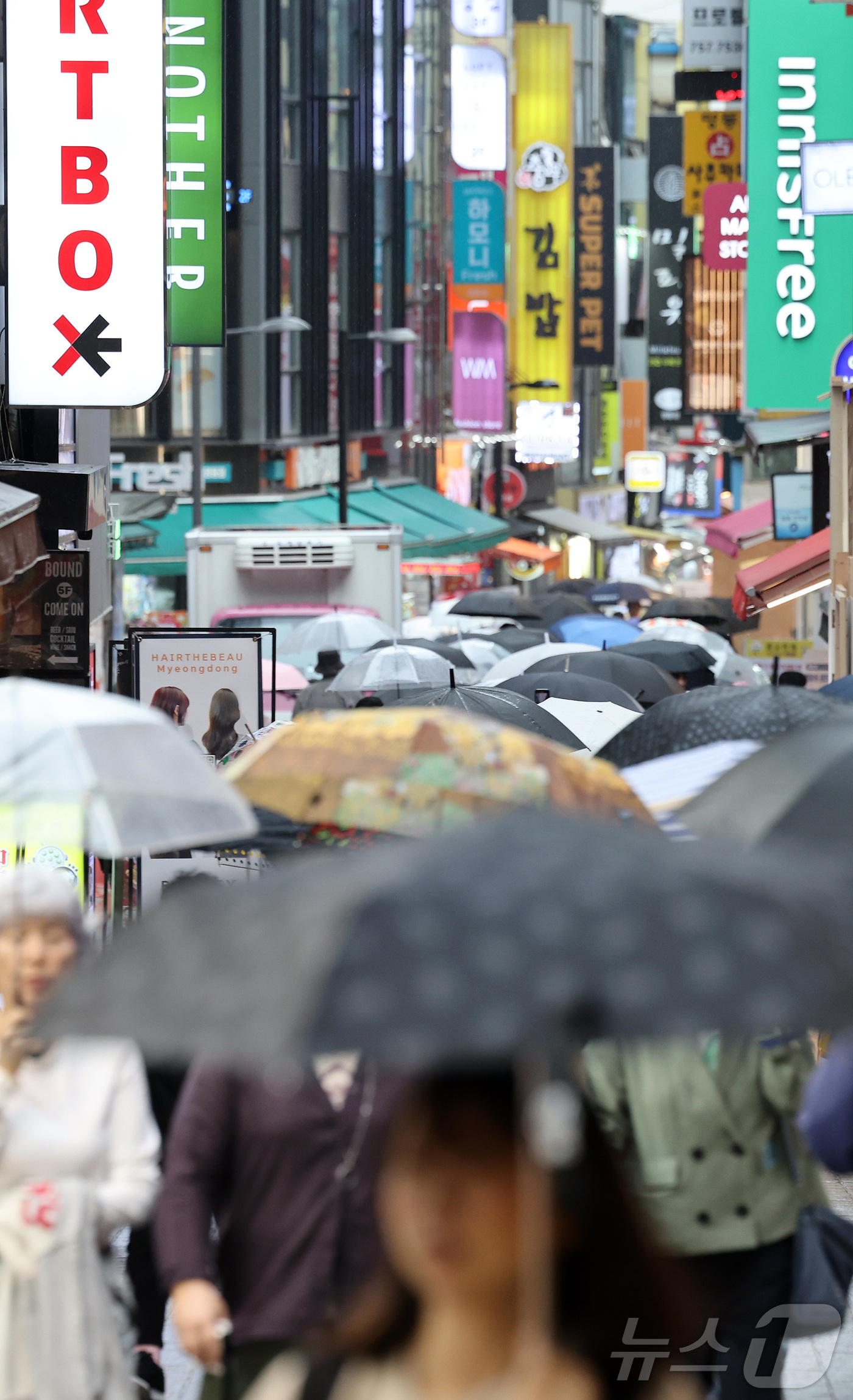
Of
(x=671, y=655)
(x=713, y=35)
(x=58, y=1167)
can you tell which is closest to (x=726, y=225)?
(x=713, y=35)

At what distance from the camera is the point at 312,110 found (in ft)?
138

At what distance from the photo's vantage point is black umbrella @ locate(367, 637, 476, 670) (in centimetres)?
1814

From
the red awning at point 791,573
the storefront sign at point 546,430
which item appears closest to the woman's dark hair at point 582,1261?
the red awning at point 791,573

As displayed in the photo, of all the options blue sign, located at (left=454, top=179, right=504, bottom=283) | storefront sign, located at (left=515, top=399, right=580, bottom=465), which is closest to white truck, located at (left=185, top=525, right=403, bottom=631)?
blue sign, located at (left=454, top=179, right=504, bottom=283)

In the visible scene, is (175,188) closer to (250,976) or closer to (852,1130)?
(852,1130)

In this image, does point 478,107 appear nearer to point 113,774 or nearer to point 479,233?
point 479,233

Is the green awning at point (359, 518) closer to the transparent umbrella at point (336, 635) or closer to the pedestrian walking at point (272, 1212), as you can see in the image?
the transparent umbrella at point (336, 635)

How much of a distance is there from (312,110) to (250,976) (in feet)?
136

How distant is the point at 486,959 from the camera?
2291mm

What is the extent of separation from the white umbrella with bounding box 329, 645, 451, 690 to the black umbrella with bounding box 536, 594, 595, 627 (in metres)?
Answer: 12.6

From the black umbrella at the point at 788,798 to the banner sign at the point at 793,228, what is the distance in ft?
62.6

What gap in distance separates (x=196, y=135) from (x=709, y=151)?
23.3 meters

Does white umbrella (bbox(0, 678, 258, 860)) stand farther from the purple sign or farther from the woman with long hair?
the purple sign

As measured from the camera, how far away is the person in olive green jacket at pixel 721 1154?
14.4 feet
